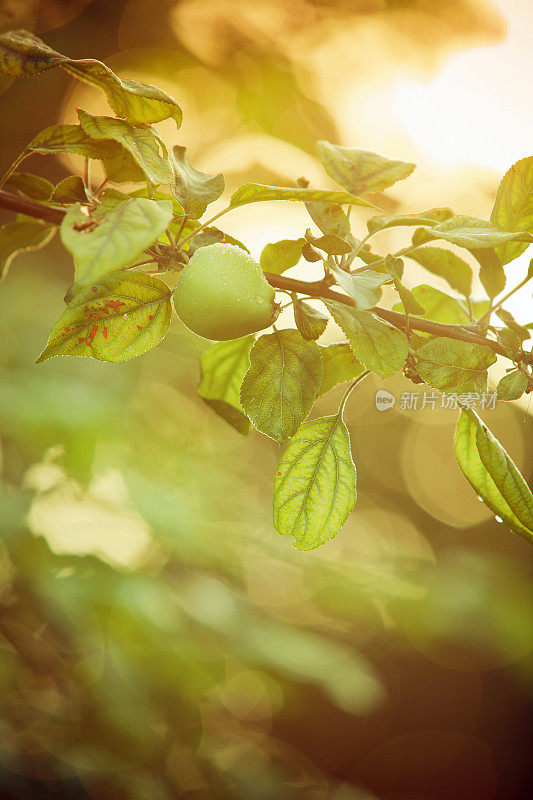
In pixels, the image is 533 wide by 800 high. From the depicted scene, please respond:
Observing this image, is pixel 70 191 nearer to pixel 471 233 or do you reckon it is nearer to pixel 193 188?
pixel 193 188

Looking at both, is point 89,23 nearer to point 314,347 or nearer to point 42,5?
point 42,5

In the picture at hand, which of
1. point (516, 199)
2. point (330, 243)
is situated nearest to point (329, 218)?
point (330, 243)

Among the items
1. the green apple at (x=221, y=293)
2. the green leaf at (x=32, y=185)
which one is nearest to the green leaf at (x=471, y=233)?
the green apple at (x=221, y=293)

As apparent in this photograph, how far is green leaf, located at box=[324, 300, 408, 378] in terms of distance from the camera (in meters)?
0.34

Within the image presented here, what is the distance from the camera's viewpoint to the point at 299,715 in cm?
223

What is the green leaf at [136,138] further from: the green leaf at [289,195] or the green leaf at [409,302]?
the green leaf at [409,302]

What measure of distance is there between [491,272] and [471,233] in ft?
0.38

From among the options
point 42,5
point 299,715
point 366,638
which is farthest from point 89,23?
point 299,715

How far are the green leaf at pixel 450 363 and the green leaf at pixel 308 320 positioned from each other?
0.06m

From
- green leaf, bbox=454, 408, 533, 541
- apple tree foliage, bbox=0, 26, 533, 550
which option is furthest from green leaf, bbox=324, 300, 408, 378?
green leaf, bbox=454, 408, 533, 541

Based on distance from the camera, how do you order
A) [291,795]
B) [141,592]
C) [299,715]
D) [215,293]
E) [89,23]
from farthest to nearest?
[299,715] → [89,23] → [291,795] → [141,592] → [215,293]

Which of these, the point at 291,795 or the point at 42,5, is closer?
the point at 291,795

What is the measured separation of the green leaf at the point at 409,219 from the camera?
358mm

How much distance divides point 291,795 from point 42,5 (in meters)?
2.47
